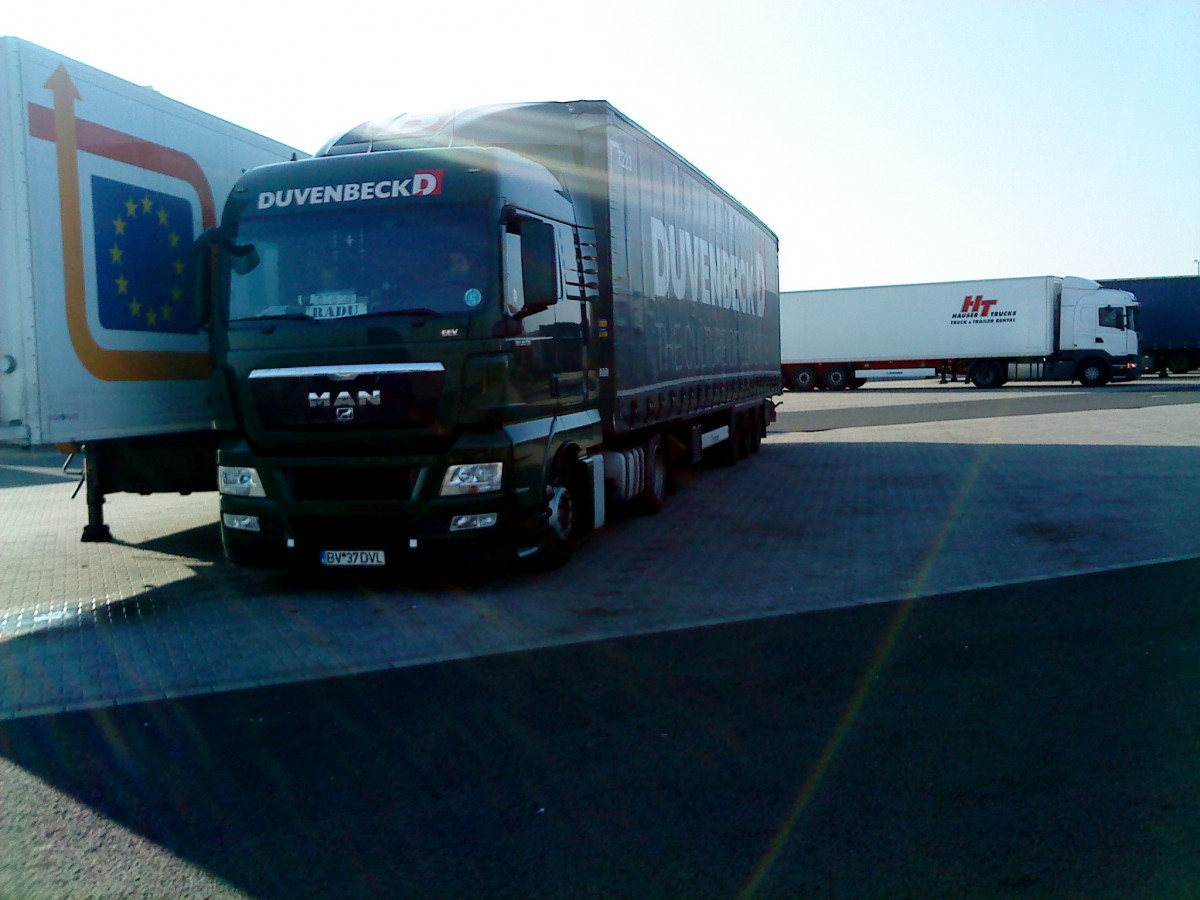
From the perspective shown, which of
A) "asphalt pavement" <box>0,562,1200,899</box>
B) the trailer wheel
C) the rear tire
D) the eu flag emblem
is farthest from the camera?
the rear tire

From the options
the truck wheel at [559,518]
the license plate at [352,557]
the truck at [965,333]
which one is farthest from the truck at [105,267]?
the truck at [965,333]

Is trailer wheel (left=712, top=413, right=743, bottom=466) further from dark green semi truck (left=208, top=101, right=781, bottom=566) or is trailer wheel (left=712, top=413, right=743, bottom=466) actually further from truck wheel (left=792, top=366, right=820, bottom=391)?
truck wheel (left=792, top=366, right=820, bottom=391)

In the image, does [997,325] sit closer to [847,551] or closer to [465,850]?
[847,551]

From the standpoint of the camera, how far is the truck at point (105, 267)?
7.86 m

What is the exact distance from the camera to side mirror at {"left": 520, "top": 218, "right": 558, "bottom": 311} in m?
8.56

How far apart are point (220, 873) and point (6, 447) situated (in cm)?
539

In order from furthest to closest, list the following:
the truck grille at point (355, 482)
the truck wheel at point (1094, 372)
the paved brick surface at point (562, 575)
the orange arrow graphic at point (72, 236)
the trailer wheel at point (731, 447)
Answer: the truck wheel at point (1094, 372)
the trailer wheel at point (731, 447)
the truck grille at point (355, 482)
the orange arrow graphic at point (72, 236)
the paved brick surface at point (562, 575)

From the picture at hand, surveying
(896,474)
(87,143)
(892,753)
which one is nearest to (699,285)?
(896,474)

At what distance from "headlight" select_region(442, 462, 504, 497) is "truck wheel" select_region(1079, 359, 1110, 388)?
37.9 metres

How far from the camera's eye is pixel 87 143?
27.8ft

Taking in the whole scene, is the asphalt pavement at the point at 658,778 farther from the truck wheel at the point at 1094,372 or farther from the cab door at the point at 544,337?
the truck wheel at the point at 1094,372

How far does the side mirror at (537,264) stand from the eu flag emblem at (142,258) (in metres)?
2.79

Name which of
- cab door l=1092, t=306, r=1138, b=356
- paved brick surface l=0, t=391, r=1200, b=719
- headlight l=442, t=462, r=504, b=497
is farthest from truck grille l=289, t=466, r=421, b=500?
cab door l=1092, t=306, r=1138, b=356

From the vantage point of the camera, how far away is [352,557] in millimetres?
8531
